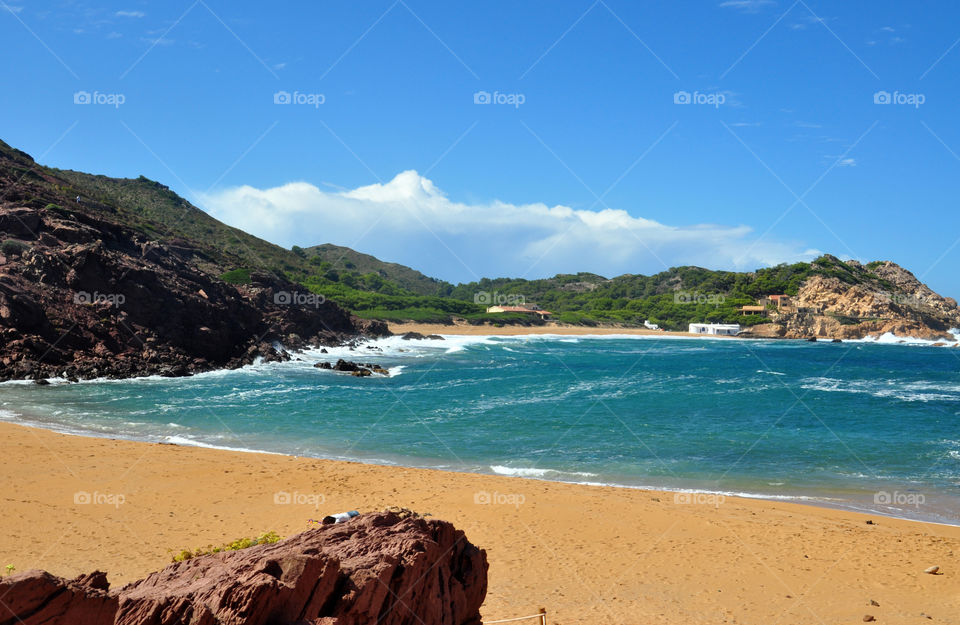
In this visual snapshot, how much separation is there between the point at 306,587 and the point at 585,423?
20658mm

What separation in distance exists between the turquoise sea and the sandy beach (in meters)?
2.30

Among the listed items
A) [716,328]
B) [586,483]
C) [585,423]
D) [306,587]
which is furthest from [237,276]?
[716,328]

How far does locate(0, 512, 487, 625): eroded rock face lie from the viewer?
382 cm

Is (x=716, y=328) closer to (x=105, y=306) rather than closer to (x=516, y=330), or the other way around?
(x=516, y=330)

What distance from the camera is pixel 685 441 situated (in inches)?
838

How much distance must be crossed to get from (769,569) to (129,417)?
19935 mm

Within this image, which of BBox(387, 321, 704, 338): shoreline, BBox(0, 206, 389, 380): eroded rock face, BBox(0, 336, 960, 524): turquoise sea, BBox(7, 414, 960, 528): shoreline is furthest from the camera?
BBox(387, 321, 704, 338): shoreline

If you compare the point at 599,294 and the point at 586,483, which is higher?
the point at 599,294

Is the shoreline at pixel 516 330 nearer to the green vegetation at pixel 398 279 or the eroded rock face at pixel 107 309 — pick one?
the green vegetation at pixel 398 279


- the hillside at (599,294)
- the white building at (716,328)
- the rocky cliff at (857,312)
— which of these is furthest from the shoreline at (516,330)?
the rocky cliff at (857,312)

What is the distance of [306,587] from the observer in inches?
180

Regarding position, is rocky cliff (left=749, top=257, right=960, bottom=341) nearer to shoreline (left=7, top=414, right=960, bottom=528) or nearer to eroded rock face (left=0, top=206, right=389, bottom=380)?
eroded rock face (left=0, top=206, right=389, bottom=380)

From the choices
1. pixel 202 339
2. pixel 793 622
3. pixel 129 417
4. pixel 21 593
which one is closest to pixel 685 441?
pixel 793 622

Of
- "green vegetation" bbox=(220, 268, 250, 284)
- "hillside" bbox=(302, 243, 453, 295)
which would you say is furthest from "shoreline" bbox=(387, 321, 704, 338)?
"hillside" bbox=(302, 243, 453, 295)
